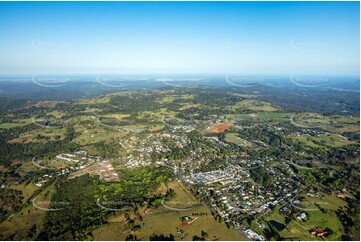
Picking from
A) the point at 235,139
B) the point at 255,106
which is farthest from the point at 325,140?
the point at 255,106

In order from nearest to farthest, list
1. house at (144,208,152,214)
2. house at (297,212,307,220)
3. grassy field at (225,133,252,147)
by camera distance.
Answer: house at (297,212,307,220) → house at (144,208,152,214) → grassy field at (225,133,252,147)

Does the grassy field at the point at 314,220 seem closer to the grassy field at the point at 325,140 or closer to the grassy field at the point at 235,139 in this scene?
the grassy field at the point at 235,139

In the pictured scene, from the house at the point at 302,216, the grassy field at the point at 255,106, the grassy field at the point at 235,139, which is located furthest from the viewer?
the grassy field at the point at 255,106

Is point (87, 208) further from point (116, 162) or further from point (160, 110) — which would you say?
point (160, 110)

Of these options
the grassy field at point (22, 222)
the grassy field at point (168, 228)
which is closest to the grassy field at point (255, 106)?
the grassy field at point (168, 228)

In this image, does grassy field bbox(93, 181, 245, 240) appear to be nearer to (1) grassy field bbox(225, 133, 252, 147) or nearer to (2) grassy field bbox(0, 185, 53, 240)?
(2) grassy field bbox(0, 185, 53, 240)

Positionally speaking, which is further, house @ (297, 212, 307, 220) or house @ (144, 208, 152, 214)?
house @ (144, 208, 152, 214)

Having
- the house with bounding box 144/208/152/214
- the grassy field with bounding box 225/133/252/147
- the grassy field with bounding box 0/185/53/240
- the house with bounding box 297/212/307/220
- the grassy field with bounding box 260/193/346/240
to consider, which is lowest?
the grassy field with bounding box 225/133/252/147

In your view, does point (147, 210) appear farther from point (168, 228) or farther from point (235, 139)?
point (235, 139)

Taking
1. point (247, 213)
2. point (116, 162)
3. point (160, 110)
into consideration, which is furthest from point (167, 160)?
point (160, 110)

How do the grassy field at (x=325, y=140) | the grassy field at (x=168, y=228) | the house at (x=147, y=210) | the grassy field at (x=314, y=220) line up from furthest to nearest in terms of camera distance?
the grassy field at (x=325, y=140), the house at (x=147, y=210), the grassy field at (x=314, y=220), the grassy field at (x=168, y=228)

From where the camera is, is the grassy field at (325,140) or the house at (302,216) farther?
the grassy field at (325,140)

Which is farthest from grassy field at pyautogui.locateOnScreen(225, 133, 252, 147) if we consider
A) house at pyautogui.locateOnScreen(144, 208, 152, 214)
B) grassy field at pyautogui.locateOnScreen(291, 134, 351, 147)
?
house at pyautogui.locateOnScreen(144, 208, 152, 214)
